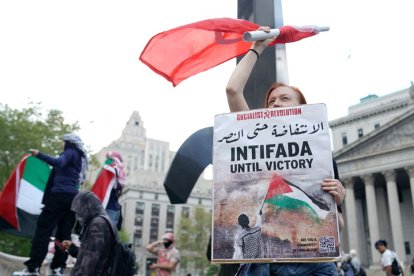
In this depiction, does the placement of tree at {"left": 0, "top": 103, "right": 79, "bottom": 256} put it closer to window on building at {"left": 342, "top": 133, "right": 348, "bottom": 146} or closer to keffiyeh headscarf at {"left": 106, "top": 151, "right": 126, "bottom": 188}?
keffiyeh headscarf at {"left": 106, "top": 151, "right": 126, "bottom": 188}

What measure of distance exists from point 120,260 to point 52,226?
1620 mm

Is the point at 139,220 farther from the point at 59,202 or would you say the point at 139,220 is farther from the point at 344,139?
the point at 59,202

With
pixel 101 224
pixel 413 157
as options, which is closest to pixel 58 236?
pixel 101 224

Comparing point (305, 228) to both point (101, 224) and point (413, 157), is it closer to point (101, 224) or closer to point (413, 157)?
point (101, 224)

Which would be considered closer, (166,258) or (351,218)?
(166,258)

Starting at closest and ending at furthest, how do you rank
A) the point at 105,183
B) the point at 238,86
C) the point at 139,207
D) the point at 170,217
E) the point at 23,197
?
the point at 238,86
the point at 105,183
the point at 23,197
the point at 139,207
the point at 170,217

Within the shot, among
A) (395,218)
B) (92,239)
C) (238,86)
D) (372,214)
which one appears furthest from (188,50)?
(372,214)

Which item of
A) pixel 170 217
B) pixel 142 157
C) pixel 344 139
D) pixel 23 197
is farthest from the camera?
pixel 142 157

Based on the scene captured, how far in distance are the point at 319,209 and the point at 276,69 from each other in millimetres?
3316

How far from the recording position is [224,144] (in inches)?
101

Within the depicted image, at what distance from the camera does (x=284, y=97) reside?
2865 mm

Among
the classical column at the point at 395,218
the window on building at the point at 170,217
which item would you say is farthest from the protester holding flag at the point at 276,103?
the window on building at the point at 170,217

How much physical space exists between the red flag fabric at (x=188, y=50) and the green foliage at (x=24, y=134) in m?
24.3

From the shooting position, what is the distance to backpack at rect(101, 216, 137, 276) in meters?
4.29
